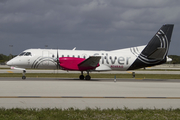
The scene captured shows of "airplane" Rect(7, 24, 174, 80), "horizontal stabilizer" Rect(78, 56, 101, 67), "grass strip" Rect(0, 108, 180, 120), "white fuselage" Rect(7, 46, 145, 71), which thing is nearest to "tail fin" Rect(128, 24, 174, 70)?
"airplane" Rect(7, 24, 174, 80)

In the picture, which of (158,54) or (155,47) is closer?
(158,54)

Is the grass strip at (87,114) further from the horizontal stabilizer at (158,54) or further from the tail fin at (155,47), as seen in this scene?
the tail fin at (155,47)

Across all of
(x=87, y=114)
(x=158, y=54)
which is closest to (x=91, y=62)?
(x=158, y=54)

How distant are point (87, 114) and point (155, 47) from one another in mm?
21307

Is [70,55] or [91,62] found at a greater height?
[70,55]

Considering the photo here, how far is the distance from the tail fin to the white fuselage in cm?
68

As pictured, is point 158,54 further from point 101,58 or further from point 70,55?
point 70,55

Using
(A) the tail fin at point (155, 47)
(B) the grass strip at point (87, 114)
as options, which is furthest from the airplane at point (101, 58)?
(B) the grass strip at point (87, 114)

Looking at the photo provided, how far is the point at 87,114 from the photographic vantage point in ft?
26.8

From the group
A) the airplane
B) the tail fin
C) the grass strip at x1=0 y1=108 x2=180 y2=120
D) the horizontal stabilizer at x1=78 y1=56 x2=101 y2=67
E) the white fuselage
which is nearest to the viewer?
the grass strip at x1=0 y1=108 x2=180 y2=120

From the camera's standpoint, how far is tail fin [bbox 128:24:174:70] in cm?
2738

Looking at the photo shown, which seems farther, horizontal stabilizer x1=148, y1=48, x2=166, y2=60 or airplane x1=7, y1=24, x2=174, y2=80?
horizontal stabilizer x1=148, y1=48, x2=166, y2=60

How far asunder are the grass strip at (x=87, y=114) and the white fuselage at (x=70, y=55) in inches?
691

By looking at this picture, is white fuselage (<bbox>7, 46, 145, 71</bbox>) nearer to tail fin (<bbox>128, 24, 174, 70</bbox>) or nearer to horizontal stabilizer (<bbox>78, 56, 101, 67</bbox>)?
tail fin (<bbox>128, 24, 174, 70</bbox>)
